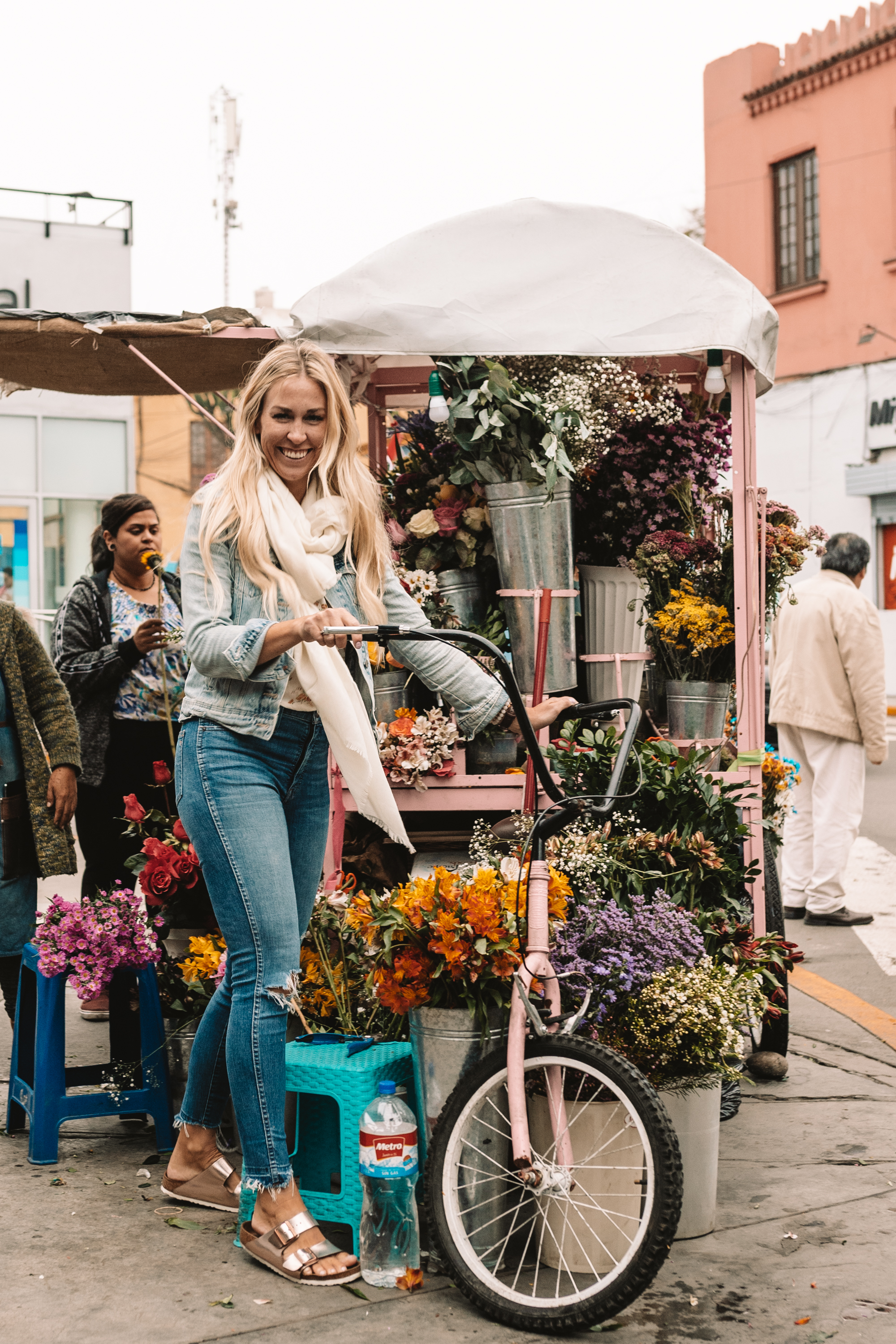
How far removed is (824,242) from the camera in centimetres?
2094

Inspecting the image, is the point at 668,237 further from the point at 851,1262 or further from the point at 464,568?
the point at 851,1262

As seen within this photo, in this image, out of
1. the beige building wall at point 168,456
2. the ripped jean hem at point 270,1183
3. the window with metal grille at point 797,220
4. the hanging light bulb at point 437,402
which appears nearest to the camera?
the ripped jean hem at point 270,1183

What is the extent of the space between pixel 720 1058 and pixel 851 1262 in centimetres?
53

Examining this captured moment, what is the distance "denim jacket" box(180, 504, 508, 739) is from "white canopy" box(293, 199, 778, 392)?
1220 mm

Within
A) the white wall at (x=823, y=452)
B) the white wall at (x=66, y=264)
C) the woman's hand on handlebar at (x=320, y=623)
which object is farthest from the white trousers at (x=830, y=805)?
the white wall at (x=823, y=452)

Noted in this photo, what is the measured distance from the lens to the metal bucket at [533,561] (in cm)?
461

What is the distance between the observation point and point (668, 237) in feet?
14.4

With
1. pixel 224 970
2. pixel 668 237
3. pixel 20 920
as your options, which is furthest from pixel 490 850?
pixel 668 237

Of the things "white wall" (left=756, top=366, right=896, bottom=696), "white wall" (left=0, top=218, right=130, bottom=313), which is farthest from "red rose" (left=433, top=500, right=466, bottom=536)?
"white wall" (left=756, top=366, right=896, bottom=696)

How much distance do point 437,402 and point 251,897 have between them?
2103 millimetres

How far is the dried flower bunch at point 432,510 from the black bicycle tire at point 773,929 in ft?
4.69

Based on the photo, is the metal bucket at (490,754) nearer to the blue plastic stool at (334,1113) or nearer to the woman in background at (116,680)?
the blue plastic stool at (334,1113)

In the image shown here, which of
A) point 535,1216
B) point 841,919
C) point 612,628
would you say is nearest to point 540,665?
point 612,628

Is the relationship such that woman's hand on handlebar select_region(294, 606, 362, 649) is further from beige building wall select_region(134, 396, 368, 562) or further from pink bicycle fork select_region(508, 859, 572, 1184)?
beige building wall select_region(134, 396, 368, 562)
